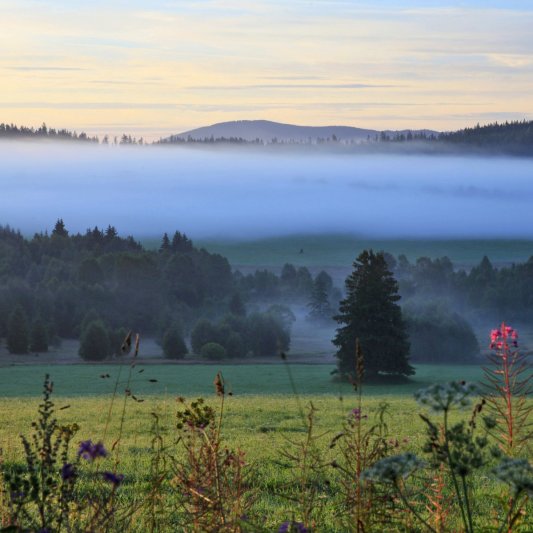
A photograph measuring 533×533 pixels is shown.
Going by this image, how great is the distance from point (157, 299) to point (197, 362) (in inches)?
1608

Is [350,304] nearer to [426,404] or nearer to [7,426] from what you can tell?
[7,426]

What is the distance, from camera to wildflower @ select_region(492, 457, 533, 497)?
3686 millimetres

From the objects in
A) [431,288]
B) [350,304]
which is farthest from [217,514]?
[431,288]

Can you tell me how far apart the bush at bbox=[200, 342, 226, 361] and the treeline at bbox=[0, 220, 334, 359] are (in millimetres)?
433

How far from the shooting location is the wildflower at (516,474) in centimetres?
369

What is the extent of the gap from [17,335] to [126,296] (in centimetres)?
3275

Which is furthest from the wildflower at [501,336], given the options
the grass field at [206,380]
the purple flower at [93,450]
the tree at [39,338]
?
the tree at [39,338]

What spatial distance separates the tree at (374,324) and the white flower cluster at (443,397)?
6547cm

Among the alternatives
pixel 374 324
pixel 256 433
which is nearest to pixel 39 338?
pixel 374 324

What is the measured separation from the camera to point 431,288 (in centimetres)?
15025

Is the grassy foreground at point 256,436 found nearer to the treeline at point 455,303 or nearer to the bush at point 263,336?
the treeline at point 455,303

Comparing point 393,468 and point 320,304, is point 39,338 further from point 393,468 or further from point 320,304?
point 393,468

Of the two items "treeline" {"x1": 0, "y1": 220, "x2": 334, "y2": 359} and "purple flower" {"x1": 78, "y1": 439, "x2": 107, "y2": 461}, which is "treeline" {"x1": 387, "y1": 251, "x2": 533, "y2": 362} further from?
"purple flower" {"x1": 78, "y1": 439, "x2": 107, "y2": 461}

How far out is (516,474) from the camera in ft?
12.2
